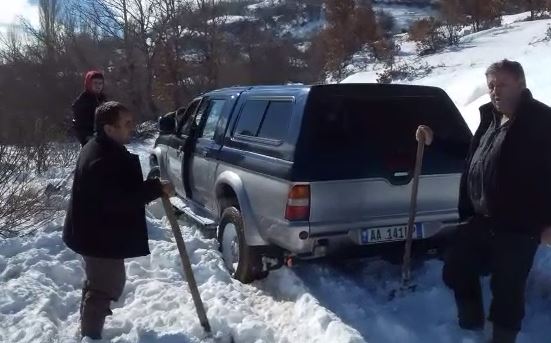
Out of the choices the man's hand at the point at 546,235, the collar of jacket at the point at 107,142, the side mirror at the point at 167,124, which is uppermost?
the collar of jacket at the point at 107,142

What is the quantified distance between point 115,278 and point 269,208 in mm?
1351


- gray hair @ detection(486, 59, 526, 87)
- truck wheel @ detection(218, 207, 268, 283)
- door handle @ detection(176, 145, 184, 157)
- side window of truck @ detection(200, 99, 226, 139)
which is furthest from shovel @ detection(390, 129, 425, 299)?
door handle @ detection(176, 145, 184, 157)

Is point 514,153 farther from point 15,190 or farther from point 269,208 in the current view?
→ point 15,190

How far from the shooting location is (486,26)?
25.9 metres

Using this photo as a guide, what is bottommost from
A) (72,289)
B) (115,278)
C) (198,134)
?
(72,289)

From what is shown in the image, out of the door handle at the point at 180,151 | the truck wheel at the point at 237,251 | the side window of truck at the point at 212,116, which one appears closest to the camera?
the truck wheel at the point at 237,251

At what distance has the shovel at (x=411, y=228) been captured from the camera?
428cm

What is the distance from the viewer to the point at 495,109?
3693mm

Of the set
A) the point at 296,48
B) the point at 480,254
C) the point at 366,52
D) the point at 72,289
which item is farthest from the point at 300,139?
the point at 296,48

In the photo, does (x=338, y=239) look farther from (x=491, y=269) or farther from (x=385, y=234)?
(x=491, y=269)

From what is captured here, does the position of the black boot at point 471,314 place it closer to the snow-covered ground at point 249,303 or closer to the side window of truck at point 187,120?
the snow-covered ground at point 249,303

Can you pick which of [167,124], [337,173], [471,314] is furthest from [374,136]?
[167,124]

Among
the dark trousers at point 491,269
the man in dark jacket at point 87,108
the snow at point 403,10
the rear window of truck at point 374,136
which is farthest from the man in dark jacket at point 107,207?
the snow at point 403,10

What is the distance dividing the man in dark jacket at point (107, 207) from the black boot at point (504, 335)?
2261 millimetres
